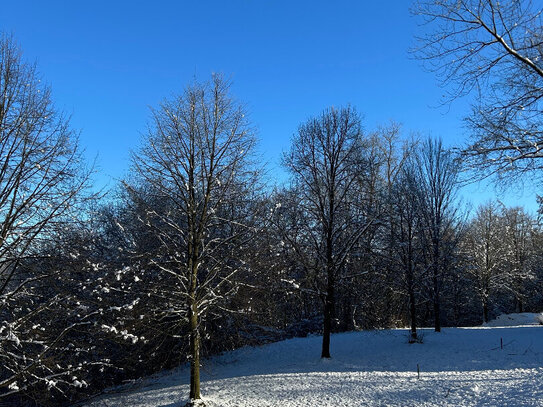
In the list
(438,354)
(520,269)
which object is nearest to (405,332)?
(438,354)

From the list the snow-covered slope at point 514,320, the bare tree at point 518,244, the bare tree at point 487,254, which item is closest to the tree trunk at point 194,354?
the snow-covered slope at point 514,320

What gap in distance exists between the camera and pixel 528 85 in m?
6.94

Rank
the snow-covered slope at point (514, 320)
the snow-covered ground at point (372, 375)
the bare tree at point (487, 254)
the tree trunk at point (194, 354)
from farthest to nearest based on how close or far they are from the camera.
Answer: the bare tree at point (487, 254) < the snow-covered slope at point (514, 320) < the tree trunk at point (194, 354) < the snow-covered ground at point (372, 375)

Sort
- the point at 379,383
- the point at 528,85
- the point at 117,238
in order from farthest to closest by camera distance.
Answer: the point at 117,238 < the point at 379,383 < the point at 528,85

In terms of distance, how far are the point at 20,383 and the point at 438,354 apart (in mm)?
13730

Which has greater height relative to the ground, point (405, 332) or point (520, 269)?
point (520, 269)

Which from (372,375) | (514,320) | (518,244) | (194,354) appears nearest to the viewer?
(194,354)

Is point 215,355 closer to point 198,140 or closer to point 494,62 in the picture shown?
point 198,140

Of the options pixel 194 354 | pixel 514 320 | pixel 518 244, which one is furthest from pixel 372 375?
pixel 518 244

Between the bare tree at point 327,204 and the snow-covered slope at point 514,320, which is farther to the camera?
the snow-covered slope at point 514,320

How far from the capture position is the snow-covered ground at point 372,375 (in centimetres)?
980

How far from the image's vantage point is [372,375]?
41.0 feet

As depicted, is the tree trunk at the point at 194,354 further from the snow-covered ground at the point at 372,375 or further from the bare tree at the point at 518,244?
the bare tree at the point at 518,244

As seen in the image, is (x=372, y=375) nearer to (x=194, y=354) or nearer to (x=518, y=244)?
(x=194, y=354)
